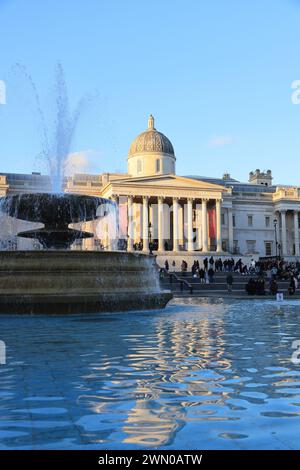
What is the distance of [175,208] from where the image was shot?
55812 mm

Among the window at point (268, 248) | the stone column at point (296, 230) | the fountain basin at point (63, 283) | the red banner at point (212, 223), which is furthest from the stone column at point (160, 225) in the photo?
the fountain basin at point (63, 283)

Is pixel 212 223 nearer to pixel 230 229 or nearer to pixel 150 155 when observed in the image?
pixel 230 229

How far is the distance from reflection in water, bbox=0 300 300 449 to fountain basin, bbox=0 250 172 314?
2938 millimetres

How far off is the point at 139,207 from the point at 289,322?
157 ft

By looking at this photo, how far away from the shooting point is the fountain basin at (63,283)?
10.5 m

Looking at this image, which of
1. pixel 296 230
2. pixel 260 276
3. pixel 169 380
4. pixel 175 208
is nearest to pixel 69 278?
pixel 169 380

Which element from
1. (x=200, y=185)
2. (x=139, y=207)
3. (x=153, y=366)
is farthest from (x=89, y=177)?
(x=153, y=366)

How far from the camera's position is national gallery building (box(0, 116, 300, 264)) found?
53.7 m

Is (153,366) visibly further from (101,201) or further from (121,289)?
(101,201)

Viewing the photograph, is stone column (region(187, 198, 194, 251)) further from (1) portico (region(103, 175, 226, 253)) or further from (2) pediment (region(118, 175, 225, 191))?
(2) pediment (region(118, 175, 225, 191))

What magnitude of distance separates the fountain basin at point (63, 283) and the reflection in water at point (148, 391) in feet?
9.64

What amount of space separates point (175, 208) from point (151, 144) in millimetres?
11343

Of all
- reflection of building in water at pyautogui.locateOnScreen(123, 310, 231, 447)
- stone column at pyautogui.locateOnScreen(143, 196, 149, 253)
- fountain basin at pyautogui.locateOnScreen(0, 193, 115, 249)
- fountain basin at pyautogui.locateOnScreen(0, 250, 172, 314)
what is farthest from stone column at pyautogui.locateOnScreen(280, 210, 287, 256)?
reflection of building in water at pyautogui.locateOnScreen(123, 310, 231, 447)

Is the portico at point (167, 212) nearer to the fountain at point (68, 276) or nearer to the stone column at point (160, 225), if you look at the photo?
the stone column at point (160, 225)
